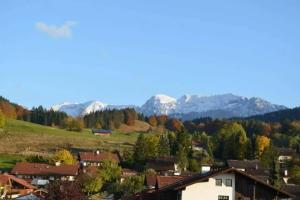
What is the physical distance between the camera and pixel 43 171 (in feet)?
426

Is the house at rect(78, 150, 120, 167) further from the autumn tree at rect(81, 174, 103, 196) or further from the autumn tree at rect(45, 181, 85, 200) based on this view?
the autumn tree at rect(45, 181, 85, 200)

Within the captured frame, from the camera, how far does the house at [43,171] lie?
125719 millimetres

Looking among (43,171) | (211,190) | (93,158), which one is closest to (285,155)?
(93,158)

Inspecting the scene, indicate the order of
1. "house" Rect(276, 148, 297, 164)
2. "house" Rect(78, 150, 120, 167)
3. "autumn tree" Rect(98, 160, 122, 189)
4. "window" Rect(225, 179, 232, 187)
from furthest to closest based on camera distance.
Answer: "house" Rect(276, 148, 297, 164) → "house" Rect(78, 150, 120, 167) → "autumn tree" Rect(98, 160, 122, 189) → "window" Rect(225, 179, 232, 187)

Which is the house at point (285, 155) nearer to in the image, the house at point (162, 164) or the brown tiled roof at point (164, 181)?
the house at point (162, 164)

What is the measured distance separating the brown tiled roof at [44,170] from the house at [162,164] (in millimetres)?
15687

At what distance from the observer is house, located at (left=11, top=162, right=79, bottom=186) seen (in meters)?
126

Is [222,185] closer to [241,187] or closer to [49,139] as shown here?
[241,187]

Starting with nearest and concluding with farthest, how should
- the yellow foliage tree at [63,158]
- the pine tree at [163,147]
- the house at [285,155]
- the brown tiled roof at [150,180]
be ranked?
the brown tiled roof at [150,180] < the yellow foliage tree at [63,158] < the house at [285,155] < the pine tree at [163,147]

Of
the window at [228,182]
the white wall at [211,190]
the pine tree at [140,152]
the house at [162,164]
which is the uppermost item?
the pine tree at [140,152]

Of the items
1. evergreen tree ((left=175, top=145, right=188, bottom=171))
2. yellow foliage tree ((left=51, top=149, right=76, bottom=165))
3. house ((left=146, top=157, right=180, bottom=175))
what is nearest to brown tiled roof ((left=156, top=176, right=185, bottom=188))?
house ((left=146, top=157, right=180, bottom=175))

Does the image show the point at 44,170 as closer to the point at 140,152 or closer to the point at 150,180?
the point at 140,152

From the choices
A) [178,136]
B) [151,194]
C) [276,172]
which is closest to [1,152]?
[178,136]

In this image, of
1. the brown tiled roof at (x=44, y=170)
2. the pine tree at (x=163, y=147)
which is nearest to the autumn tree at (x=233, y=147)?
the pine tree at (x=163, y=147)
